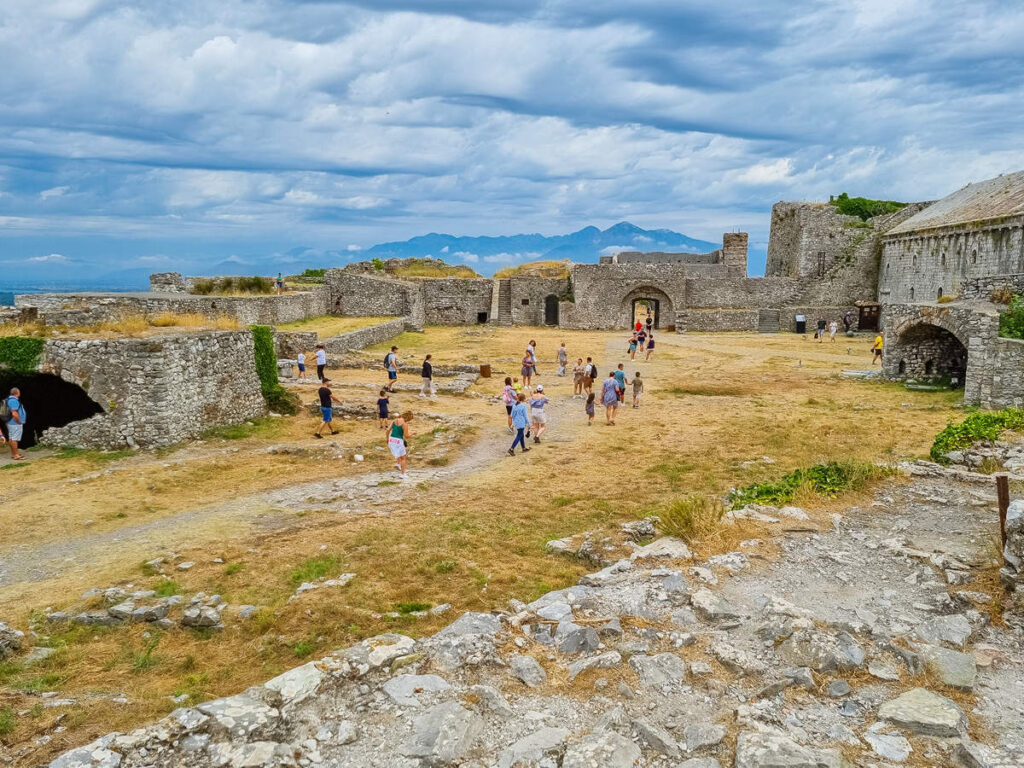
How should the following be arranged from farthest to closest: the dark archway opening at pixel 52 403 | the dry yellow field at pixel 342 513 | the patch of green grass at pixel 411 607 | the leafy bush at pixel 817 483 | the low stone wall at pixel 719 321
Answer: the low stone wall at pixel 719 321 → the dark archway opening at pixel 52 403 → the leafy bush at pixel 817 483 → the patch of green grass at pixel 411 607 → the dry yellow field at pixel 342 513

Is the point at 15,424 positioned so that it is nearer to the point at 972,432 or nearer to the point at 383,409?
the point at 383,409

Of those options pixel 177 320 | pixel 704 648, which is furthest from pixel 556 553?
pixel 177 320

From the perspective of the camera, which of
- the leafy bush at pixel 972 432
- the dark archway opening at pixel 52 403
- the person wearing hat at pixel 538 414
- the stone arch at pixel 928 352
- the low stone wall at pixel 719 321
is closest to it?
the leafy bush at pixel 972 432

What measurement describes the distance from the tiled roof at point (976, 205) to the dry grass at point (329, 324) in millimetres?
31642

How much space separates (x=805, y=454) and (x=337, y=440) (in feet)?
34.4

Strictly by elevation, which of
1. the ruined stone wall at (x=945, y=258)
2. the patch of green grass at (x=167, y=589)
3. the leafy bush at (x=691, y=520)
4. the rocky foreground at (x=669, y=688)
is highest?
the ruined stone wall at (x=945, y=258)

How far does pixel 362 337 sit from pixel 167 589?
24216mm

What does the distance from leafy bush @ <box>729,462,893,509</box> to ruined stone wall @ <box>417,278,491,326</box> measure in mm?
38957

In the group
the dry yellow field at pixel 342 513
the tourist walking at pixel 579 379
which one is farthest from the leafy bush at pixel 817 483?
the tourist walking at pixel 579 379

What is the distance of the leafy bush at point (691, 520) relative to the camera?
813cm

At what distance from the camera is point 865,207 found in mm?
49094

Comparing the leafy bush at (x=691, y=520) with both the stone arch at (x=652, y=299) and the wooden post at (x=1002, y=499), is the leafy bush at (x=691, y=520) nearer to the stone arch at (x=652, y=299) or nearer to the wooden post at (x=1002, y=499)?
the wooden post at (x=1002, y=499)

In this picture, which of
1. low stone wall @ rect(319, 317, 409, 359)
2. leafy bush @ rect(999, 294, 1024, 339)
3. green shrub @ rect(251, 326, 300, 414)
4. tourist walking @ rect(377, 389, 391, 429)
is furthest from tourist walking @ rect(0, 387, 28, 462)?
leafy bush @ rect(999, 294, 1024, 339)

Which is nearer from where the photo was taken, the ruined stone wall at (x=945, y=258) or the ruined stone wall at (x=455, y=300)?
the ruined stone wall at (x=945, y=258)
